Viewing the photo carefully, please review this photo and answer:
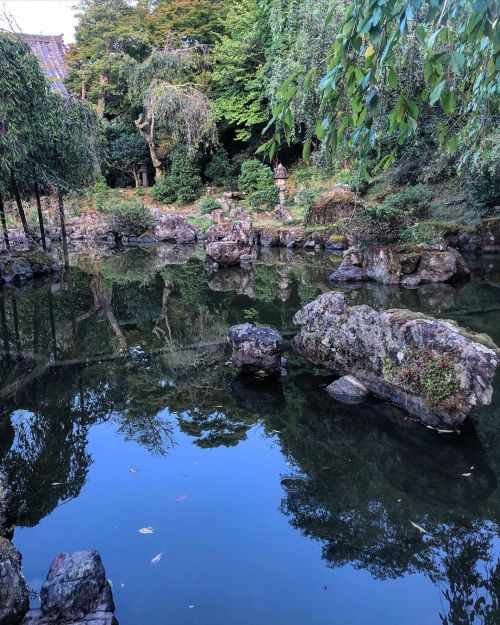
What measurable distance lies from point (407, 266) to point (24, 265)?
33.8 ft

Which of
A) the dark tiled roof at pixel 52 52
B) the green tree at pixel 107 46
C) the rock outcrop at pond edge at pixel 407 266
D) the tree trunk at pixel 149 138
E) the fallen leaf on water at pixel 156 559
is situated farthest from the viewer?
the dark tiled roof at pixel 52 52

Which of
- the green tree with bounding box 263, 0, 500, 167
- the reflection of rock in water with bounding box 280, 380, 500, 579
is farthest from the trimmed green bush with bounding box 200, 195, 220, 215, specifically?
the green tree with bounding box 263, 0, 500, 167

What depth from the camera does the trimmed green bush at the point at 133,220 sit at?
2381 cm

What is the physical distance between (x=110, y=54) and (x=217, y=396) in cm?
2771

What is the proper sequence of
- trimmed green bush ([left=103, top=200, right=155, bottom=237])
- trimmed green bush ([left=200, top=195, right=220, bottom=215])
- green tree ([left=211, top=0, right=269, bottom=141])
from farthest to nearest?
green tree ([left=211, top=0, right=269, bottom=141]) → trimmed green bush ([left=200, top=195, right=220, bottom=215]) → trimmed green bush ([left=103, top=200, right=155, bottom=237])

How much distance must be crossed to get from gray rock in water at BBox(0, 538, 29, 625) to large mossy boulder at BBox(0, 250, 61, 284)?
12366 mm

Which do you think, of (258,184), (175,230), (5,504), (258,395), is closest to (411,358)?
(258,395)

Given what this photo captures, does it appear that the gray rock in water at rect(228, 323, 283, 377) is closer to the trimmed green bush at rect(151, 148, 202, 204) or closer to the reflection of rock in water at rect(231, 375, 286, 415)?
the reflection of rock in water at rect(231, 375, 286, 415)

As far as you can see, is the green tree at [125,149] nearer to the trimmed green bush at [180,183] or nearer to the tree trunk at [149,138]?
the tree trunk at [149,138]

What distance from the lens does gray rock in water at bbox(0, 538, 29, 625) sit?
268cm

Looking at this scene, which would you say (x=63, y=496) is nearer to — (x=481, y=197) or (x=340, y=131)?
(x=340, y=131)

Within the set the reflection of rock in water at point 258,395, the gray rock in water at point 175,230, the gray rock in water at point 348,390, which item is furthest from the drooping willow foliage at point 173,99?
the gray rock in water at point 348,390

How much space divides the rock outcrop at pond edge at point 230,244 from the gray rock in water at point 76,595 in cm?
A: 1298

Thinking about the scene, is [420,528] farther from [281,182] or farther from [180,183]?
[180,183]
